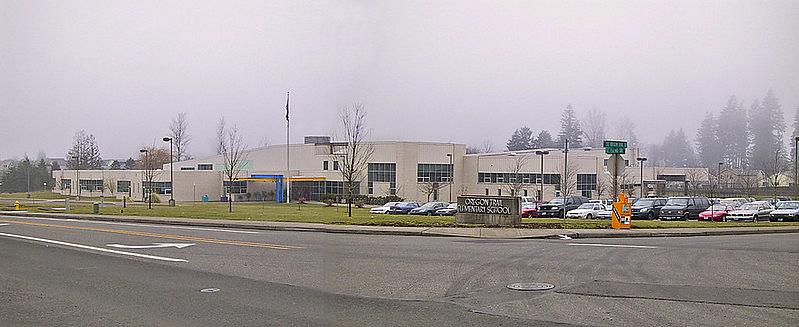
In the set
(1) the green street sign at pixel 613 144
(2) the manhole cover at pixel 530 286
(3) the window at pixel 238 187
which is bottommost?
(2) the manhole cover at pixel 530 286

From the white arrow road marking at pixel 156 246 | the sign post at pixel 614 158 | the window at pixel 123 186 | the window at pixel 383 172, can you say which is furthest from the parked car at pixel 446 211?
the window at pixel 123 186

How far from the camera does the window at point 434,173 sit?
79.1 metres

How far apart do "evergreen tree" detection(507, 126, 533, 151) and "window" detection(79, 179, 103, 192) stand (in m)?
70.4

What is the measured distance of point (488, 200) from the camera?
85.9 ft

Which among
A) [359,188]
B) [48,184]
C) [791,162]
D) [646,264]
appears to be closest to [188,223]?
[646,264]

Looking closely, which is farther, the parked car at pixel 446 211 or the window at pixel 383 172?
the window at pixel 383 172

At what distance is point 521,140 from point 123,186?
70.3 metres

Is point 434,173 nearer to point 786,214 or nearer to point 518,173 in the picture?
point 518,173

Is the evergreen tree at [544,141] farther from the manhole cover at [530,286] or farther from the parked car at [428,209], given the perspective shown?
the manhole cover at [530,286]

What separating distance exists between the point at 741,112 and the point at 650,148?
8384 cm

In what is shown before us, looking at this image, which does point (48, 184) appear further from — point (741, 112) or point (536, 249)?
point (536, 249)

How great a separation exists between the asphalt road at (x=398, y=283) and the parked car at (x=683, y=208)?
23.5m

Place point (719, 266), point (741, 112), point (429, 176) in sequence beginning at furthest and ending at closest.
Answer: point (429, 176), point (741, 112), point (719, 266)

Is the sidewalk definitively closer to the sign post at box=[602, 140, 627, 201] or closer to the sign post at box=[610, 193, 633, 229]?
the sign post at box=[610, 193, 633, 229]
